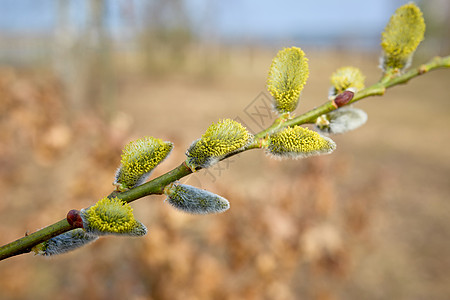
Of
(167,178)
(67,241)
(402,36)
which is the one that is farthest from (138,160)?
(402,36)

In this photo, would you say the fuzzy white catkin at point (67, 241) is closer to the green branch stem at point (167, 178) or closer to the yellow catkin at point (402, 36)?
the green branch stem at point (167, 178)

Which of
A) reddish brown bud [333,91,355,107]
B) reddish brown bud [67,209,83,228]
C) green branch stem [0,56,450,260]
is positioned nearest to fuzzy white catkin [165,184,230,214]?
green branch stem [0,56,450,260]

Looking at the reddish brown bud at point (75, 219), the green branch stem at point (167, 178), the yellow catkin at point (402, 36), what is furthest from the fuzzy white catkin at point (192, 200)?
the yellow catkin at point (402, 36)

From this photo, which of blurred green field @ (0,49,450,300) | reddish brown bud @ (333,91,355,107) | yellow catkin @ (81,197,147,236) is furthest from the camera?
blurred green field @ (0,49,450,300)

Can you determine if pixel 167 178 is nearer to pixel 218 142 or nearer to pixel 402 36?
pixel 218 142

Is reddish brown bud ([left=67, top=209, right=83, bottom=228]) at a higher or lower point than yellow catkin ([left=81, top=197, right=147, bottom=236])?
higher

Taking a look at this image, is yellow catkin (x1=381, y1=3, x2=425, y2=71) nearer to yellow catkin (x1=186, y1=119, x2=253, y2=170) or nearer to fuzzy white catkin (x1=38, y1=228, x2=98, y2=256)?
yellow catkin (x1=186, y1=119, x2=253, y2=170)
